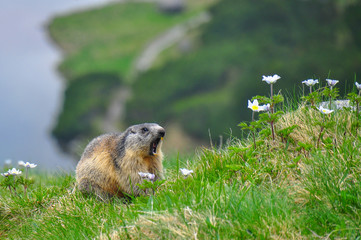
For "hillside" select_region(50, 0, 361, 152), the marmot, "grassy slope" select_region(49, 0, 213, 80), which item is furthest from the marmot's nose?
"grassy slope" select_region(49, 0, 213, 80)

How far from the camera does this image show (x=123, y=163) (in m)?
6.21

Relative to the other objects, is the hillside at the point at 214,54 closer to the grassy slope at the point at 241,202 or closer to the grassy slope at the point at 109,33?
the grassy slope at the point at 109,33

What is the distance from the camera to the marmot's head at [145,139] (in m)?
6.12

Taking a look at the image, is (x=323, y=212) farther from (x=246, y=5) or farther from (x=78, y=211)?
(x=246, y=5)

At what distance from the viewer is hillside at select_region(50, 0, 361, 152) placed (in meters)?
36.8

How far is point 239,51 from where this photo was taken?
44.4m

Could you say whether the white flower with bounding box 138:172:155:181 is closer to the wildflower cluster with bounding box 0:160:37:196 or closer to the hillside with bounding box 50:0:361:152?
the wildflower cluster with bounding box 0:160:37:196

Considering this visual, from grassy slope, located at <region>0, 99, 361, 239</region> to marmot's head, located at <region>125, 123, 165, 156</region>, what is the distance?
1.65ft

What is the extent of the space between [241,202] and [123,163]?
6.49 feet

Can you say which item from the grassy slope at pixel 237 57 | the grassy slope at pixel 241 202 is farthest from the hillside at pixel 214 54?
the grassy slope at pixel 241 202

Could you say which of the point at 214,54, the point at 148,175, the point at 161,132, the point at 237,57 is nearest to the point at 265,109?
the point at 161,132

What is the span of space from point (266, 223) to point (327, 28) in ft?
136

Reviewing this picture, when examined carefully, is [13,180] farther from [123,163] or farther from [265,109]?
[265,109]

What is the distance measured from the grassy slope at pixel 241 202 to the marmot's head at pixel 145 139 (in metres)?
0.50
